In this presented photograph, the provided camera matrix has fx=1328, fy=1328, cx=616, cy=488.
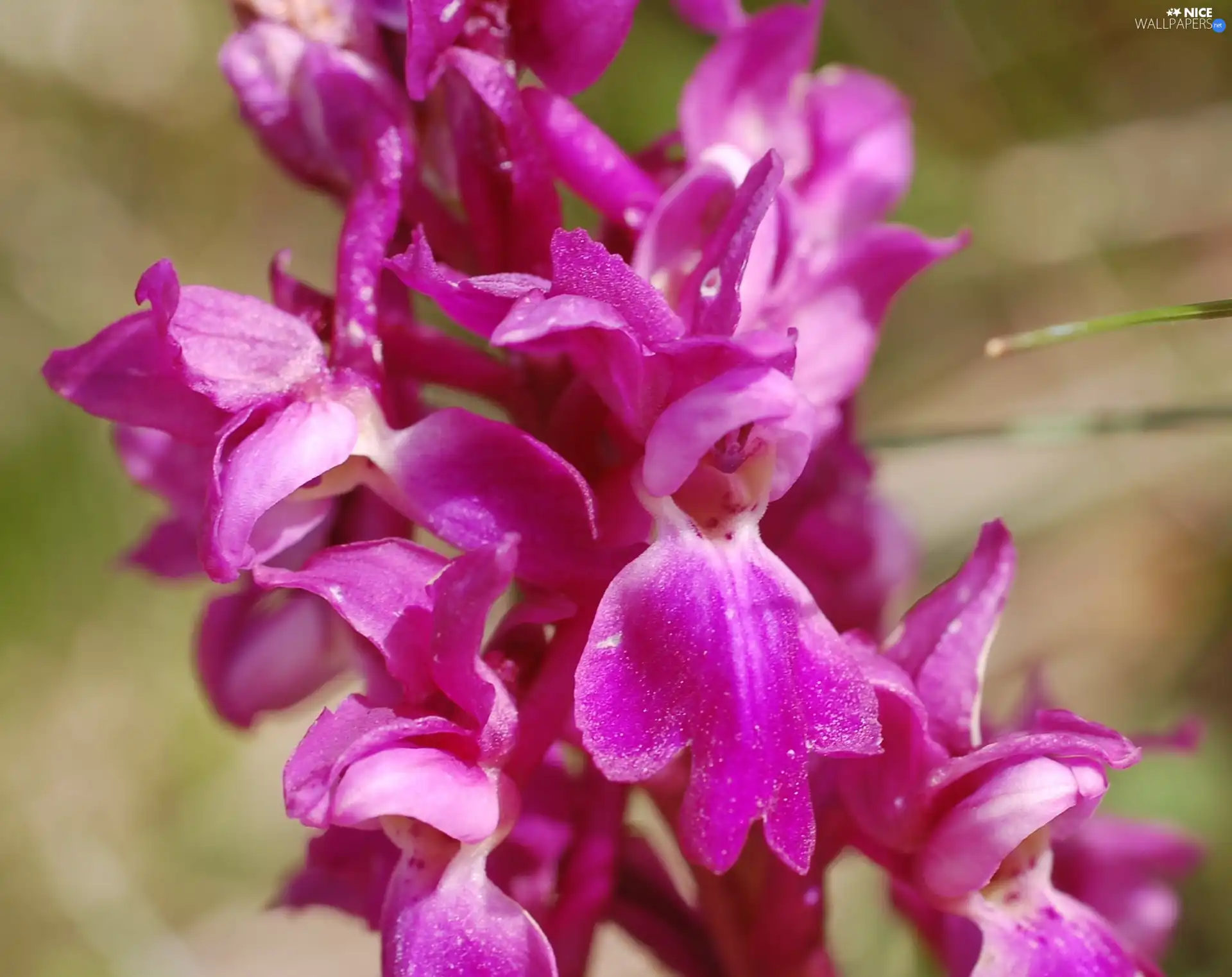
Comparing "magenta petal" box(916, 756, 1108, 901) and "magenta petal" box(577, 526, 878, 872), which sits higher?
"magenta petal" box(577, 526, 878, 872)

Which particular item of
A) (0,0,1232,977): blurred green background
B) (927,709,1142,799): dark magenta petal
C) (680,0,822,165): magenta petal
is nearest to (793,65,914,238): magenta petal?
(680,0,822,165): magenta petal

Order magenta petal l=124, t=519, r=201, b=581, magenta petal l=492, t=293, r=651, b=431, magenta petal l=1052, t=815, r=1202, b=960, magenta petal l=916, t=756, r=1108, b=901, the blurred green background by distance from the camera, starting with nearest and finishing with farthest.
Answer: magenta petal l=492, t=293, r=651, b=431 < magenta petal l=916, t=756, r=1108, b=901 < magenta petal l=124, t=519, r=201, b=581 < magenta petal l=1052, t=815, r=1202, b=960 < the blurred green background

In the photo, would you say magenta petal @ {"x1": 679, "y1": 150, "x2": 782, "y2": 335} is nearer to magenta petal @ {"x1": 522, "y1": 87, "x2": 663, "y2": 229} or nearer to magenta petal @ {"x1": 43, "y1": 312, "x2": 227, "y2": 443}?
magenta petal @ {"x1": 522, "y1": 87, "x2": 663, "y2": 229}

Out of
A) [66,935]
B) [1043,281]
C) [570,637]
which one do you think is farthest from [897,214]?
[66,935]

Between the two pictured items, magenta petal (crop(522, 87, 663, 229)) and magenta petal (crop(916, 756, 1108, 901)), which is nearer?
magenta petal (crop(916, 756, 1108, 901))

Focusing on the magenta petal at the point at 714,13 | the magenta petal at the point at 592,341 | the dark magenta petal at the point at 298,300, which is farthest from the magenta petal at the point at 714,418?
the magenta petal at the point at 714,13

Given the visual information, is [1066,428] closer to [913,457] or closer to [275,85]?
[275,85]
